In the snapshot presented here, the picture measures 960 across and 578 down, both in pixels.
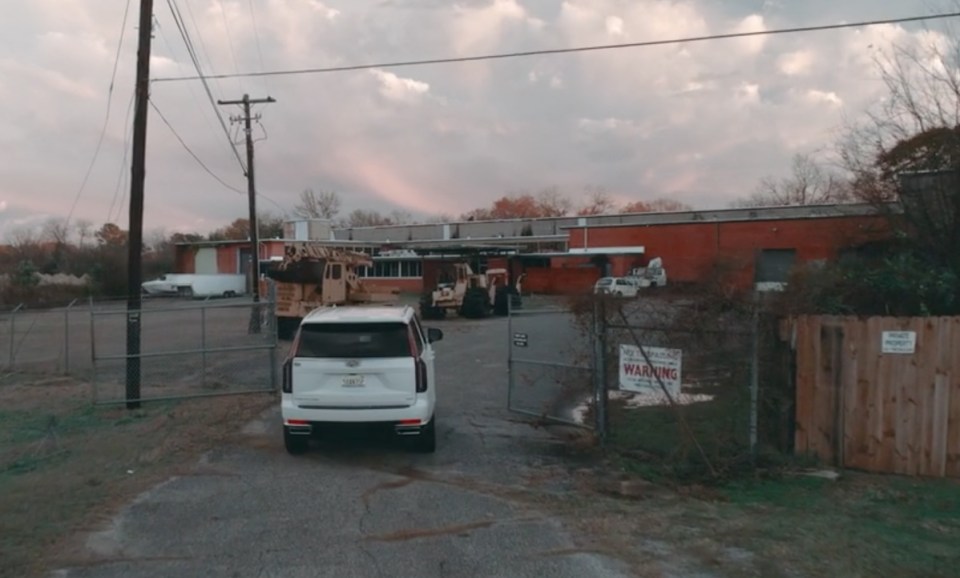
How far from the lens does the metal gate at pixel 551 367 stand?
11844 mm

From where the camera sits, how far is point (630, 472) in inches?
372

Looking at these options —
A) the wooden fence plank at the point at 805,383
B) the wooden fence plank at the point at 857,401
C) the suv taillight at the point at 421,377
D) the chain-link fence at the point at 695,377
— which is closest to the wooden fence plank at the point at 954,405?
the wooden fence plank at the point at 857,401

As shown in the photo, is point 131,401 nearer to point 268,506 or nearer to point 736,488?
point 268,506

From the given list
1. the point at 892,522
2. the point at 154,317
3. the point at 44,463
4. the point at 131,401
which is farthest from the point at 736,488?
the point at 154,317

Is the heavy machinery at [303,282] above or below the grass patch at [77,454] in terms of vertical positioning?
above

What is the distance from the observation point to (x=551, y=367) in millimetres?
12477

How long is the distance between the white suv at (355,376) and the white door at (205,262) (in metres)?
72.0

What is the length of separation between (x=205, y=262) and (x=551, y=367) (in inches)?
2852

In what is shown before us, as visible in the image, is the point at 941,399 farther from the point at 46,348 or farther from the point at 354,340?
the point at 46,348

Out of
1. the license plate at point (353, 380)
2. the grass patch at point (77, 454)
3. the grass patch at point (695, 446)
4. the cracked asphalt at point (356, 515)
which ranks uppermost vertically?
the license plate at point (353, 380)

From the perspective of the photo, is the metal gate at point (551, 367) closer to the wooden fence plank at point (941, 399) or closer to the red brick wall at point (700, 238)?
the wooden fence plank at point (941, 399)

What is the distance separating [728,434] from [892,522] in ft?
7.32

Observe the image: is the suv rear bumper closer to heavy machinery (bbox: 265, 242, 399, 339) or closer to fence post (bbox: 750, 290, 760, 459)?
fence post (bbox: 750, 290, 760, 459)

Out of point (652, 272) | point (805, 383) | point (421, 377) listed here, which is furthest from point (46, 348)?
point (652, 272)
